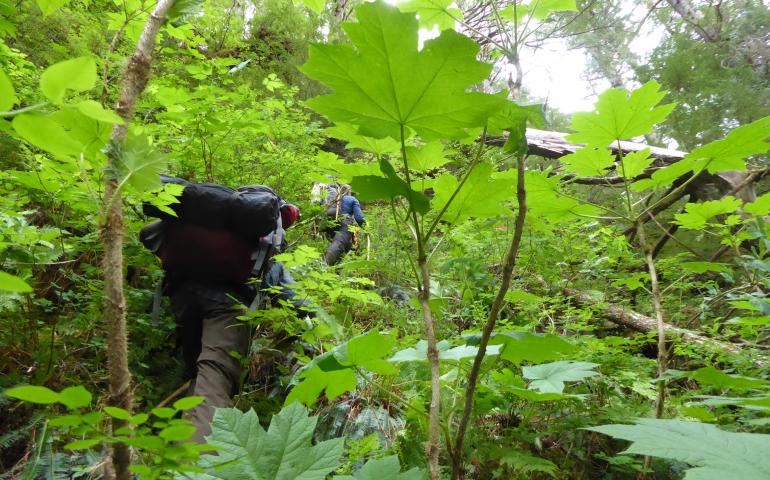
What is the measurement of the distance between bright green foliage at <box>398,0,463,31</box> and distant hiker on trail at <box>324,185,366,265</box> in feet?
14.5

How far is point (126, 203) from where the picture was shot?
288 cm

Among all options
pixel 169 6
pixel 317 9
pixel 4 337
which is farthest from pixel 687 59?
pixel 4 337

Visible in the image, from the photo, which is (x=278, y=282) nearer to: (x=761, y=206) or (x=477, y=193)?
(x=477, y=193)

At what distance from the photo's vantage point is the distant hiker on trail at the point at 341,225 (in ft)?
19.4

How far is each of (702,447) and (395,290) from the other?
4.37 m

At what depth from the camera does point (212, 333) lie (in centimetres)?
283

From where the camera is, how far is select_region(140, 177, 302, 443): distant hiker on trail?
2750 millimetres

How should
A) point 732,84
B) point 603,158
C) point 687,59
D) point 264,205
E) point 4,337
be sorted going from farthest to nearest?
point 687,59
point 732,84
point 264,205
point 4,337
point 603,158

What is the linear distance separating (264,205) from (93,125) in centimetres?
203

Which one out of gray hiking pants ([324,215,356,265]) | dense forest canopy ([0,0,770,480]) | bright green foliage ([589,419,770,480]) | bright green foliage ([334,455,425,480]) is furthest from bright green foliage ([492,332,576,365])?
gray hiking pants ([324,215,356,265])

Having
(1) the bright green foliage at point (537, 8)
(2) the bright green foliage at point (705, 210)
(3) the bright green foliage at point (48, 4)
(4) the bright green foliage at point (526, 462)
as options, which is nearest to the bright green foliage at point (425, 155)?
(1) the bright green foliage at point (537, 8)

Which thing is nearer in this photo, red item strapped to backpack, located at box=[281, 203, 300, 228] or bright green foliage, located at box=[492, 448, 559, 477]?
bright green foliage, located at box=[492, 448, 559, 477]

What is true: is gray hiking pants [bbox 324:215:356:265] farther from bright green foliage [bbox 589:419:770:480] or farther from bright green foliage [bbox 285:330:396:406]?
bright green foliage [bbox 589:419:770:480]

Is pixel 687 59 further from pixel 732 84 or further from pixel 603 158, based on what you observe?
pixel 603 158
